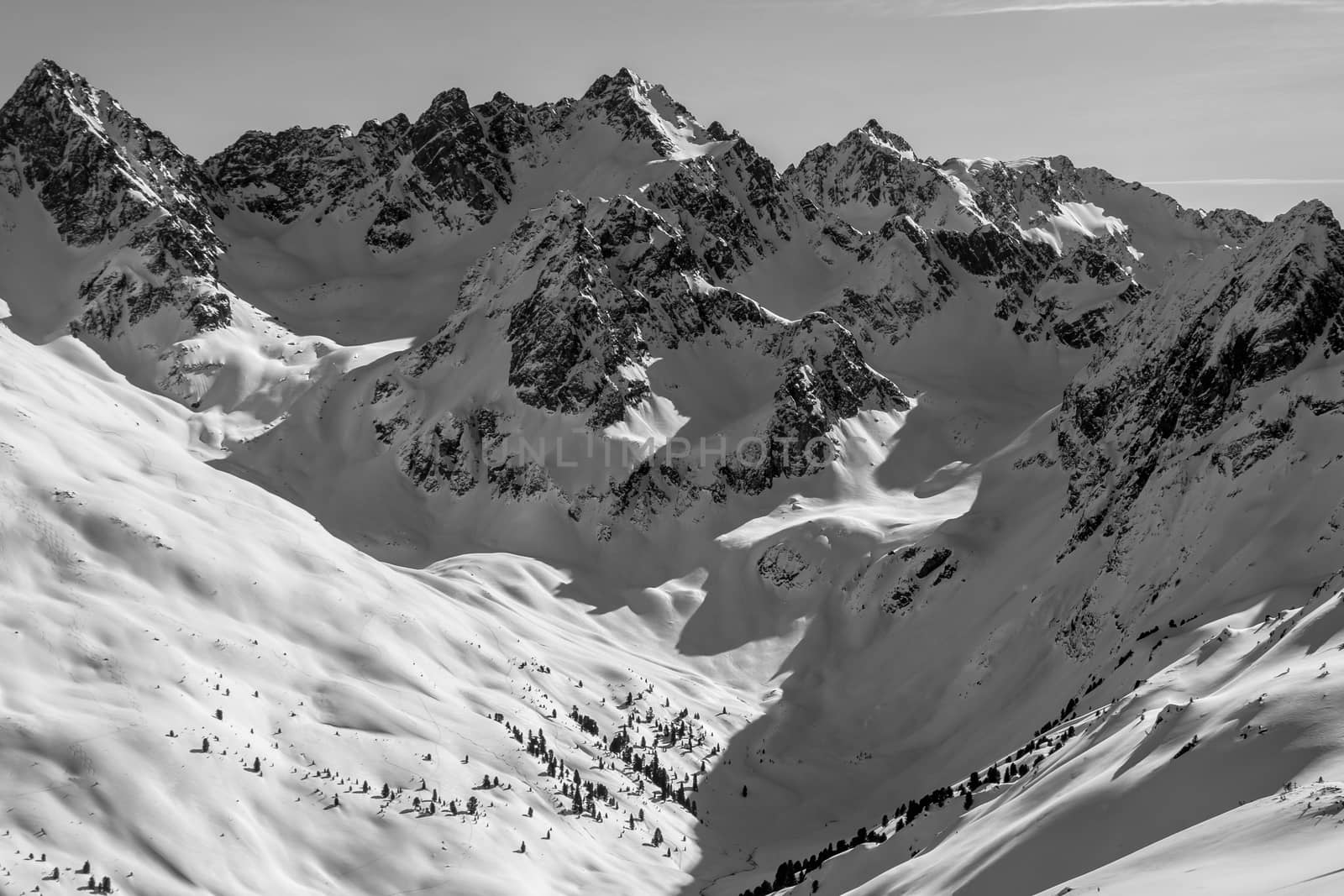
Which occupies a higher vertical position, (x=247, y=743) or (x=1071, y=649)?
(x=1071, y=649)

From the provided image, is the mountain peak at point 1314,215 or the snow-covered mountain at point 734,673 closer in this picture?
the snow-covered mountain at point 734,673

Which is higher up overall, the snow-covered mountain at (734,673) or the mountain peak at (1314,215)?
the mountain peak at (1314,215)

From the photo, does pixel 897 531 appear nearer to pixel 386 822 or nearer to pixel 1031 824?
pixel 386 822

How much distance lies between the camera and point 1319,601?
8388 centimetres

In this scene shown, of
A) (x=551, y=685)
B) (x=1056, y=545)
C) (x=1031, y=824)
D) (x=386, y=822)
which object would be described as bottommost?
(x=1031, y=824)

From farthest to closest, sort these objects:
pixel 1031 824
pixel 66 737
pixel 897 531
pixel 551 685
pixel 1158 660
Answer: pixel 897 531 → pixel 551 685 → pixel 1158 660 → pixel 66 737 → pixel 1031 824

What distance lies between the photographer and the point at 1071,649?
14200cm

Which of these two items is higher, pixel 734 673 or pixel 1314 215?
pixel 1314 215

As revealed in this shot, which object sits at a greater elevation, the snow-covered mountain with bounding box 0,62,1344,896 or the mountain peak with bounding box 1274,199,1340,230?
the mountain peak with bounding box 1274,199,1340,230

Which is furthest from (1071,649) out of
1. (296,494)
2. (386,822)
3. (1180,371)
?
(296,494)

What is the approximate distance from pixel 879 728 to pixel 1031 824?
97720 mm

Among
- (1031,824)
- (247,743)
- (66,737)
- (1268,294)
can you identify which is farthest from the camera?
(1268,294)

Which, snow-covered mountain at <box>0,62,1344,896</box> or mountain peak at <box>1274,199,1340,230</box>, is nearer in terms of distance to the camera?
snow-covered mountain at <box>0,62,1344,896</box>

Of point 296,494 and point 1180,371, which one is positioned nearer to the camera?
point 1180,371
